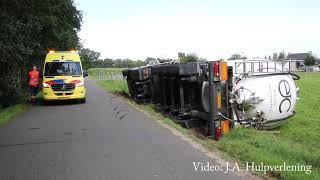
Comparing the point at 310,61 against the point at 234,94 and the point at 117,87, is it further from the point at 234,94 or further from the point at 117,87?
the point at 234,94

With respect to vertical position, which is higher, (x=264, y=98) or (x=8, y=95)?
(x=264, y=98)

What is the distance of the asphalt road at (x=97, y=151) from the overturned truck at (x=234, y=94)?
1355mm

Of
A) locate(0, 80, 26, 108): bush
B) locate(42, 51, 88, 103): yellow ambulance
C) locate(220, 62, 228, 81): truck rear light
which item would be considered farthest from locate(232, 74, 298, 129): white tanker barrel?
locate(0, 80, 26, 108): bush

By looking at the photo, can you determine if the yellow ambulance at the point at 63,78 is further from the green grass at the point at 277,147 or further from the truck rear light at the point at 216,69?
the truck rear light at the point at 216,69

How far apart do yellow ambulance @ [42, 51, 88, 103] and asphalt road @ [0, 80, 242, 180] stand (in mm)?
6417

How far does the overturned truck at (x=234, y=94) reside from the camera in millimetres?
12383

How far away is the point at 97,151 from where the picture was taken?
9781 millimetres

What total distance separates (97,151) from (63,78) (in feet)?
42.5

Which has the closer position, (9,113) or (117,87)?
(9,113)

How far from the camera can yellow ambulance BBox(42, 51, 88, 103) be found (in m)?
22.1

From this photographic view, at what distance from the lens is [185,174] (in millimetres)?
7590

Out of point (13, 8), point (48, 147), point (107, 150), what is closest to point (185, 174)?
point (107, 150)

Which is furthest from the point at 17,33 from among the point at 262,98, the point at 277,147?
the point at 277,147

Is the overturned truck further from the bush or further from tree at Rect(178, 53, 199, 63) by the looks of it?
the bush
